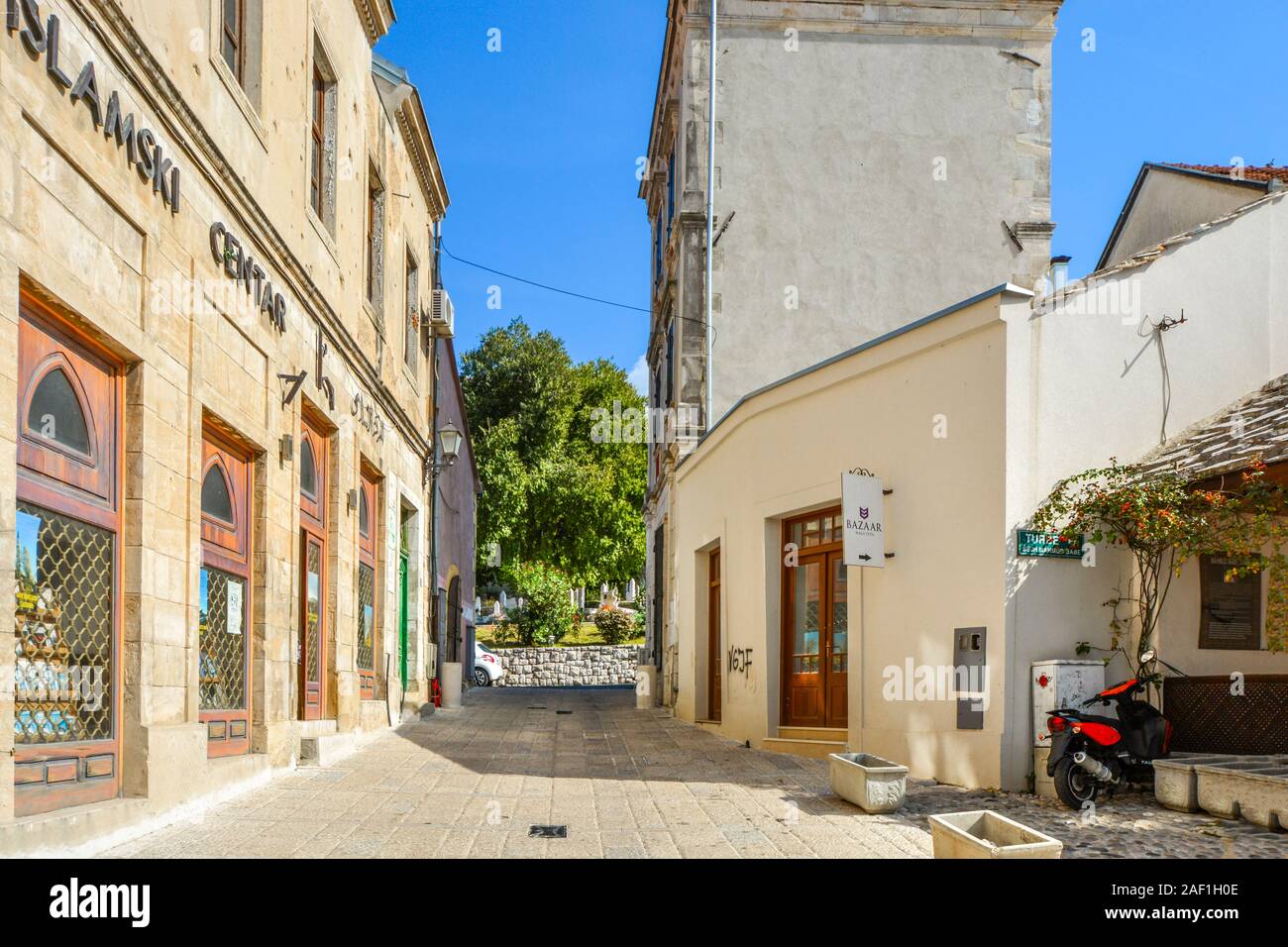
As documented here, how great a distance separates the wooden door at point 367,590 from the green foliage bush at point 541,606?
21.7 m

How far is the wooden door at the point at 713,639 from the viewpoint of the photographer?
1758cm

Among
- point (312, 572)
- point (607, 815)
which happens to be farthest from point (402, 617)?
point (607, 815)

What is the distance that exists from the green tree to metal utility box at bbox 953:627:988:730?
28.8m

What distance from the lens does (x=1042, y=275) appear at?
62.9 ft

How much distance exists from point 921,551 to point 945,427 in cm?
111

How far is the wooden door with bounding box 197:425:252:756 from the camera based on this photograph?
8.89 meters

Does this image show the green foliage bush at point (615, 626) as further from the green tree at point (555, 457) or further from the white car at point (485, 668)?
the white car at point (485, 668)

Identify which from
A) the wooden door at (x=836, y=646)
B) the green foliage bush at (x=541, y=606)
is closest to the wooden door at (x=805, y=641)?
the wooden door at (x=836, y=646)

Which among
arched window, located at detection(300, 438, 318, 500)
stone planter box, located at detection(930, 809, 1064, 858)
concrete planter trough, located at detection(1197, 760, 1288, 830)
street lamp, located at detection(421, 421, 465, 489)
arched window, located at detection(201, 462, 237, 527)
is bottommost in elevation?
concrete planter trough, located at detection(1197, 760, 1288, 830)

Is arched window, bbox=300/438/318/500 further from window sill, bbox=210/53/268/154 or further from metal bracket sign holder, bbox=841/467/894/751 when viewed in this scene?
metal bracket sign holder, bbox=841/467/894/751

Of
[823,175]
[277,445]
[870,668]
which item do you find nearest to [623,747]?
[870,668]

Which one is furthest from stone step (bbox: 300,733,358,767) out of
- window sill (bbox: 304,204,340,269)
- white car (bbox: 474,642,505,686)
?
white car (bbox: 474,642,505,686)

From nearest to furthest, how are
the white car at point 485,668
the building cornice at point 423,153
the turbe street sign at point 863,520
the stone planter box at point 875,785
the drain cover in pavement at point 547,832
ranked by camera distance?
the drain cover in pavement at point 547,832, the stone planter box at point 875,785, the turbe street sign at point 863,520, the building cornice at point 423,153, the white car at point 485,668

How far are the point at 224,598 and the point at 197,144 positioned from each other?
339 centimetres
